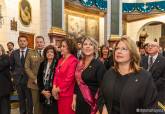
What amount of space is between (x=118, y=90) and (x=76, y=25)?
15746 mm

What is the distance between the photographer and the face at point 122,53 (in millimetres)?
3371

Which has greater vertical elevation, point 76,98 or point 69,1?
point 69,1

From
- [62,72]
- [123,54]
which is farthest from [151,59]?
[123,54]

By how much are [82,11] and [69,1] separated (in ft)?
6.27

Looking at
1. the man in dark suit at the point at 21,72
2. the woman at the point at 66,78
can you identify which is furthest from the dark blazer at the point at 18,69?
the woman at the point at 66,78

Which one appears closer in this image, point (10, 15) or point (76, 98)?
point (76, 98)

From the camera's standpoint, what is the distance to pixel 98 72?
450 centimetres

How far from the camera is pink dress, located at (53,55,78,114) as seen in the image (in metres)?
5.14

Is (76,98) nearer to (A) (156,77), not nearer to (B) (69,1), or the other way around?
(A) (156,77)

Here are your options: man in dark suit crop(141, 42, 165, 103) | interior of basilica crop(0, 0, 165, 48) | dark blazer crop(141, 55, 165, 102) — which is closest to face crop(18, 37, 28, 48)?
man in dark suit crop(141, 42, 165, 103)

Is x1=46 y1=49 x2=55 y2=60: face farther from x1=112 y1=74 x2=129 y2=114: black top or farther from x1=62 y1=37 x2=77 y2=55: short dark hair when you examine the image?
x1=112 y1=74 x2=129 y2=114: black top

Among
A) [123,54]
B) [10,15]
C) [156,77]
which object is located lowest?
Result: [156,77]

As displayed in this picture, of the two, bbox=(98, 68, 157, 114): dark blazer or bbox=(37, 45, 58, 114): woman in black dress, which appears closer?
bbox=(98, 68, 157, 114): dark blazer

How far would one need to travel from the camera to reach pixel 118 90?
329cm
